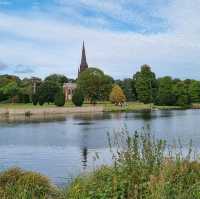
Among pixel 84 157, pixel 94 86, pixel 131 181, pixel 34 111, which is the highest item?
pixel 94 86

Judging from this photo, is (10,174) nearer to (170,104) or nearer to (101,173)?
(101,173)

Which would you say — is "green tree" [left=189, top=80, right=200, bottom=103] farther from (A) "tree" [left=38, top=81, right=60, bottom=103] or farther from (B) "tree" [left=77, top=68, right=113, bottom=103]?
(A) "tree" [left=38, top=81, right=60, bottom=103]

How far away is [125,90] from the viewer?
440 feet

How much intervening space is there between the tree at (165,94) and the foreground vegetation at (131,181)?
371 ft

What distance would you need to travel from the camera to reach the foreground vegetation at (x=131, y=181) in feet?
25.2

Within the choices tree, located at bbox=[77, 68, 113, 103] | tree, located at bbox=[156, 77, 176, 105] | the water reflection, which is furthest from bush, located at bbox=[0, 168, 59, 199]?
tree, located at bbox=[156, 77, 176, 105]

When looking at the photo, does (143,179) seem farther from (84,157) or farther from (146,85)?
(146,85)

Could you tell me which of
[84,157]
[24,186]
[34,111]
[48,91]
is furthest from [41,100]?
[24,186]

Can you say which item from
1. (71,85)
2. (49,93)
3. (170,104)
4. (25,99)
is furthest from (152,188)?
(71,85)

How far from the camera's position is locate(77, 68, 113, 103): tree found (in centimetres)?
11800

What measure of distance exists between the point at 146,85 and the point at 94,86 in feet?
48.8

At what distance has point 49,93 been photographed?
10731cm

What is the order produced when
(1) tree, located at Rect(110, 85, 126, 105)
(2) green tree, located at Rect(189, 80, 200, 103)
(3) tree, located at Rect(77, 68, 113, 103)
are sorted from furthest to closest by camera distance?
1. (2) green tree, located at Rect(189, 80, 200, 103)
2. (3) tree, located at Rect(77, 68, 113, 103)
3. (1) tree, located at Rect(110, 85, 126, 105)

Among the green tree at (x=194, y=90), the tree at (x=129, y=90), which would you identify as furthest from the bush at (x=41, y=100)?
the green tree at (x=194, y=90)
